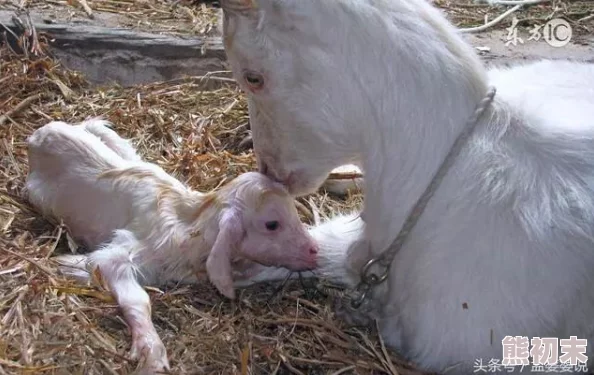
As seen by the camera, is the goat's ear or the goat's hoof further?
the goat's ear

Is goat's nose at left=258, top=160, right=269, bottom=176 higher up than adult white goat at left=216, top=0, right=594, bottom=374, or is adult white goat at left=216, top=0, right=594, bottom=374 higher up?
adult white goat at left=216, top=0, right=594, bottom=374

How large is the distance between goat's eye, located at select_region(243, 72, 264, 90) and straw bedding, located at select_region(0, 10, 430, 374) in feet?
2.43

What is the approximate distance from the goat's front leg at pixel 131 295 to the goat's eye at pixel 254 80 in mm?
783

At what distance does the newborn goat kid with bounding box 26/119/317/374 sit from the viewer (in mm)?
3082

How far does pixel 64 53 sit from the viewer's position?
4719 millimetres

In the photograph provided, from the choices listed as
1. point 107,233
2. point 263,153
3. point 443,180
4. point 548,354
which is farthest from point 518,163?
point 107,233

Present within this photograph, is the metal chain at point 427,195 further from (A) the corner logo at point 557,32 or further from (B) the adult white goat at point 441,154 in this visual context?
(A) the corner logo at point 557,32

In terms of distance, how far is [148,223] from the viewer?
337cm

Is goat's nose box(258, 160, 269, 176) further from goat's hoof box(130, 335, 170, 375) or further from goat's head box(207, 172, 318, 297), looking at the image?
goat's hoof box(130, 335, 170, 375)

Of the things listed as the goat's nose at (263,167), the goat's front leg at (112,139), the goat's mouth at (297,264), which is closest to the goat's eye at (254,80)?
the goat's nose at (263,167)

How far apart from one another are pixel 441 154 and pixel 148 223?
1150 millimetres

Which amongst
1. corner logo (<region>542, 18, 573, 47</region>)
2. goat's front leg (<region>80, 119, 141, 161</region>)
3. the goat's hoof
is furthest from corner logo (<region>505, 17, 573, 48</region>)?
the goat's hoof

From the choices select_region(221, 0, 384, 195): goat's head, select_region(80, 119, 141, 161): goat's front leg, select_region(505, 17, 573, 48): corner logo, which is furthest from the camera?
select_region(505, 17, 573, 48): corner logo

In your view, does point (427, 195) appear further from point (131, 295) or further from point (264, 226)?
point (131, 295)
